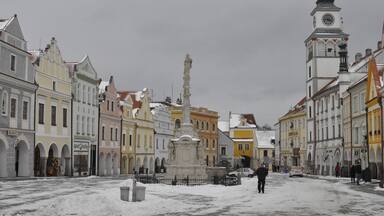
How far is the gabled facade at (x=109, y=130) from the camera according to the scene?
204 feet

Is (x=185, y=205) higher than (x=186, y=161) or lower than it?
lower

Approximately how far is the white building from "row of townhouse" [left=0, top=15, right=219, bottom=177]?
1117 mm

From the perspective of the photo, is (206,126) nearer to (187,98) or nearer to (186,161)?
(187,98)

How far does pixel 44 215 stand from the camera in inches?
709

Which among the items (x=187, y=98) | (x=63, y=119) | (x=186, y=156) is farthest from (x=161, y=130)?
(x=186, y=156)

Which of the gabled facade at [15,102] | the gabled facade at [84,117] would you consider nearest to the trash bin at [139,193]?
the gabled facade at [15,102]

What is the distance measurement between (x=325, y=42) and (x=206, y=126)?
A: 27.2m

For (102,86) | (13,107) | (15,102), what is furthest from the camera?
(102,86)

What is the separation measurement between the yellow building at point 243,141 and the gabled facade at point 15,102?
7325 cm

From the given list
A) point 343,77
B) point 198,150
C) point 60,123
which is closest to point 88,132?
point 60,123

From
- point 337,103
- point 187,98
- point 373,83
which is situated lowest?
point 187,98

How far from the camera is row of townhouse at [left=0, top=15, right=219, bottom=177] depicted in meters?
43.5

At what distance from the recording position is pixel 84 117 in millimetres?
57906

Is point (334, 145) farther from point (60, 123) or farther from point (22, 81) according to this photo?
point (22, 81)
